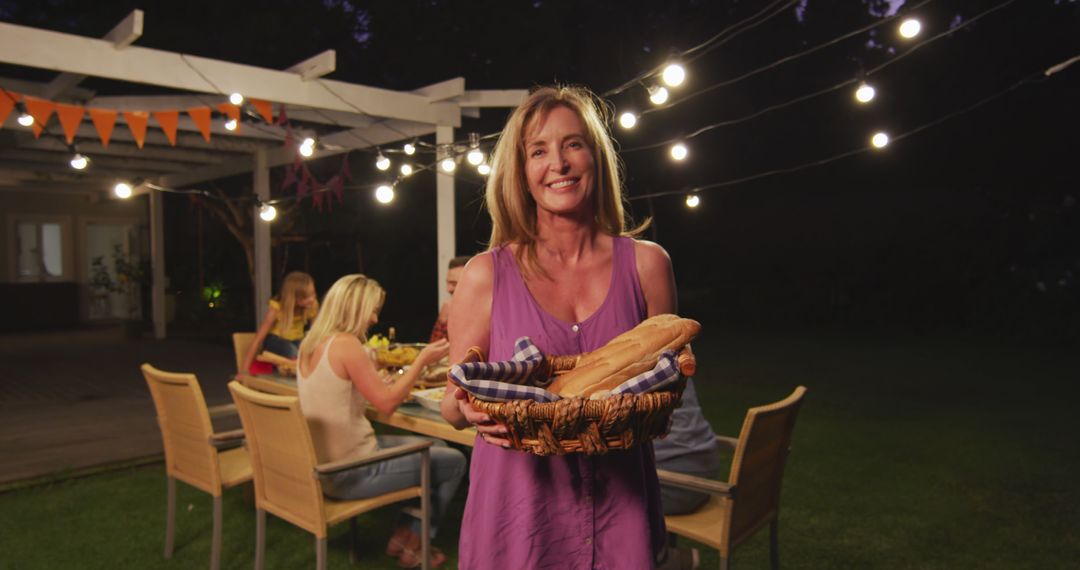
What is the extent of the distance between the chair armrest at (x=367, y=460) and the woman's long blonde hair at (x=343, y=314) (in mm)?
603

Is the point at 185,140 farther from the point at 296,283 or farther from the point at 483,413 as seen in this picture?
the point at 483,413

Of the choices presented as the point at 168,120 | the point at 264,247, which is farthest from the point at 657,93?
the point at 264,247

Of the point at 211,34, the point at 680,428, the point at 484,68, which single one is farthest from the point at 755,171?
the point at 680,428

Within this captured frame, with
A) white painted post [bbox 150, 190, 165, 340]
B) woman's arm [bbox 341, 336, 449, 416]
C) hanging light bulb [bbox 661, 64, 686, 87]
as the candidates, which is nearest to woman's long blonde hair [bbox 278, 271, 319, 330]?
woman's arm [bbox 341, 336, 449, 416]

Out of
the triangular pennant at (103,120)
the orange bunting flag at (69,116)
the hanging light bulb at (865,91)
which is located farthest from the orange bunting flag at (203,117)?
the hanging light bulb at (865,91)

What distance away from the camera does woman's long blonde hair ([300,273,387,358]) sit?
3258 millimetres

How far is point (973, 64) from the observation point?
44.3ft

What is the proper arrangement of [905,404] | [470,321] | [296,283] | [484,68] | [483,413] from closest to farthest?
[483,413]
[470,321]
[296,283]
[905,404]
[484,68]

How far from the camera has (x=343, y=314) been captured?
326cm

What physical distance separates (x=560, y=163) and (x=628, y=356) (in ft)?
1.32

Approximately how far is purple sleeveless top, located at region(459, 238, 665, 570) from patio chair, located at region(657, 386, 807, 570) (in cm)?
112

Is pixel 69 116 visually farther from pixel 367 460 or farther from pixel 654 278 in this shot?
pixel 654 278

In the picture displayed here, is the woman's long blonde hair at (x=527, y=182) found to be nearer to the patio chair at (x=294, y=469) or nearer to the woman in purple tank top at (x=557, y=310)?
the woman in purple tank top at (x=557, y=310)

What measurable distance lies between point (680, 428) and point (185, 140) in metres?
8.05
